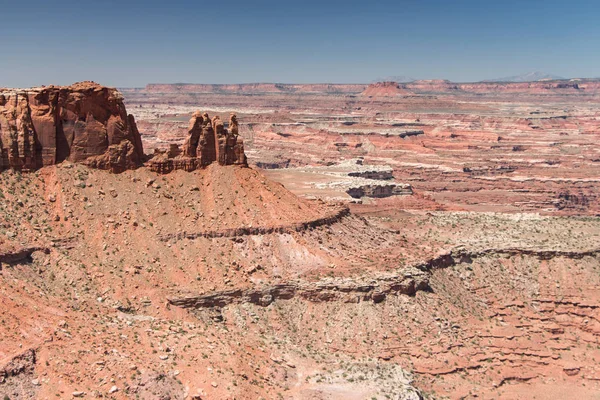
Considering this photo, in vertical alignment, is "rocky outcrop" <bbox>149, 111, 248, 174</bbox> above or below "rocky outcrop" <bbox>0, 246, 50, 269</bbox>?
above

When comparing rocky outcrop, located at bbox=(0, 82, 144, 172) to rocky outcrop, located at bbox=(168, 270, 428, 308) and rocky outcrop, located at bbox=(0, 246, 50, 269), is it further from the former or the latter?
rocky outcrop, located at bbox=(168, 270, 428, 308)

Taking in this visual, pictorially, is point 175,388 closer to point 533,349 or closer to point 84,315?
point 84,315

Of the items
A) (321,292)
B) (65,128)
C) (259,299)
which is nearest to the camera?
(259,299)

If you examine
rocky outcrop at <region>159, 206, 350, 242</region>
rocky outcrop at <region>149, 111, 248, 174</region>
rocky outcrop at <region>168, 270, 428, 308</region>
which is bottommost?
rocky outcrop at <region>168, 270, 428, 308</region>

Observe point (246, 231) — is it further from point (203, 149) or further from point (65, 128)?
point (65, 128)

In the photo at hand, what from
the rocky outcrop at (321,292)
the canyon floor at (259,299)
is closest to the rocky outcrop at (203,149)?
the canyon floor at (259,299)

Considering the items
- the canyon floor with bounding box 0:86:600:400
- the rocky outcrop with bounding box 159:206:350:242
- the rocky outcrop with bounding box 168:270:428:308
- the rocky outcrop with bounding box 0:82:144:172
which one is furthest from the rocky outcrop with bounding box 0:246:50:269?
the rocky outcrop with bounding box 168:270:428:308

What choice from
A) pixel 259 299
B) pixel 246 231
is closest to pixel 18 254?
pixel 259 299

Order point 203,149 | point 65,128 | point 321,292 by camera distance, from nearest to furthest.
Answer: point 321,292, point 65,128, point 203,149
